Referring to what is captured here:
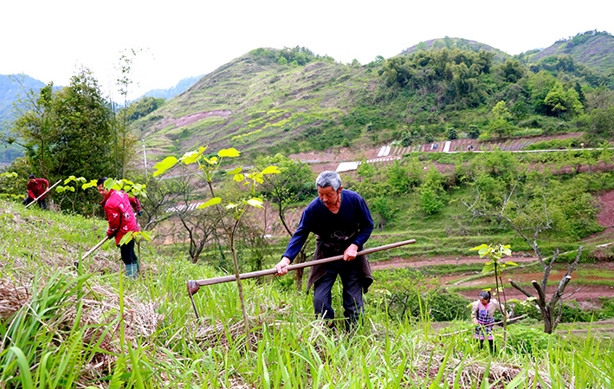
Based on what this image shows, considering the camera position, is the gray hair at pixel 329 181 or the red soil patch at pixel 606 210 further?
the red soil patch at pixel 606 210

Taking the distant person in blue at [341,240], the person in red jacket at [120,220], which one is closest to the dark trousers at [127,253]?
the person in red jacket at [120,220]

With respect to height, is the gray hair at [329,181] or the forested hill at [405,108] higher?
the forested hill at [405,108]

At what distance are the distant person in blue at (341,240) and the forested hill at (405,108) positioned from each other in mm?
49418

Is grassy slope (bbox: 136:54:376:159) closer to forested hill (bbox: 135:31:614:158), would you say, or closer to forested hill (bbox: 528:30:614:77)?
forested hill (bbox: 135:31:614:158)

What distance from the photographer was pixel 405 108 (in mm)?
60531

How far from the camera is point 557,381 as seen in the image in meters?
1.84

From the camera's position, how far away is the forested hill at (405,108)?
165 ft

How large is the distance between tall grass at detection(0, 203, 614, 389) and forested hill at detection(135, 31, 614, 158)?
50504mm

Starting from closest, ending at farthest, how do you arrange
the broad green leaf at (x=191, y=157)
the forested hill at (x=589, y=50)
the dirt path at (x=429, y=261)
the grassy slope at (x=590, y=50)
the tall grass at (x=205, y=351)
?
1. the tall grass at (x=205, y=351)
2. the broad green leaf at (x=191, y=157)
3. the dirt path at (x=429, y=261)
4. the grassy slope at (x=590, y=50)
5. the forested hill at (x=589, y=50)

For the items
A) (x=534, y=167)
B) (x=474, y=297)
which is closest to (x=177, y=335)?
(x=474, y=297)

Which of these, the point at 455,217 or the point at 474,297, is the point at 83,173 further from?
the point at 455,217

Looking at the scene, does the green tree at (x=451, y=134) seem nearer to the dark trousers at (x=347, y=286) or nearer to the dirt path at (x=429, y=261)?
the dirt path at (x=429, y=261)

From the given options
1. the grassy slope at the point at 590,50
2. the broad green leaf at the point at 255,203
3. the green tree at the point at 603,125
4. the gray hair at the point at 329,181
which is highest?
the grassy slope at the point at 590,50

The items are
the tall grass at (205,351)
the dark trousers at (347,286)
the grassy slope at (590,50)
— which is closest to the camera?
the tall grass at (205,351)
